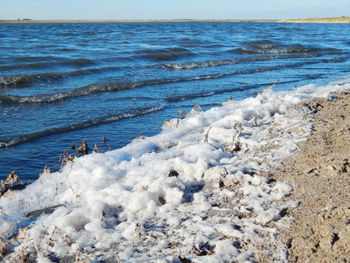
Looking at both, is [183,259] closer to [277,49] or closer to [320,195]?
[320,195]

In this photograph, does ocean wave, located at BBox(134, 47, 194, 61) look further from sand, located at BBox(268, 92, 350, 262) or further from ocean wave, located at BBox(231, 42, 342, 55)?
sand, located at BBox(268, 92, 350, 262)

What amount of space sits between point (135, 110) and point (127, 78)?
3.75 meters

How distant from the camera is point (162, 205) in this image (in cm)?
325

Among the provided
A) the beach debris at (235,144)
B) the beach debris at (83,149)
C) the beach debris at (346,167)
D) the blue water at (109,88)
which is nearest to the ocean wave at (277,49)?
the blue water at (109,88)

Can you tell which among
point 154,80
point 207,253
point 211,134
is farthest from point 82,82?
point 207,253

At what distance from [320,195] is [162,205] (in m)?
1.35

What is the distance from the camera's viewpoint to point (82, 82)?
35.5ft

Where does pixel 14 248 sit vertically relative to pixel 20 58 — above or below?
below

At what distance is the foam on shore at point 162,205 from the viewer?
2584mm

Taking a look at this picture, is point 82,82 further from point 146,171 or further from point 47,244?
point 47,244

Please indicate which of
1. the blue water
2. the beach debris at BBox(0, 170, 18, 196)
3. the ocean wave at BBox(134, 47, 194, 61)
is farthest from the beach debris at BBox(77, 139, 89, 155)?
the ocean wave at BBox(134, 47, 194, 61)

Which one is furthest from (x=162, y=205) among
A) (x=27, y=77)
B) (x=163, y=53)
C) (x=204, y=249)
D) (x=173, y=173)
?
A: (x=163, y=53)

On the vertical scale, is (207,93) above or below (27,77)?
below

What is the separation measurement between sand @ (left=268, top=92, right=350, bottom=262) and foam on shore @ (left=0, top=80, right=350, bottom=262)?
110 mm
